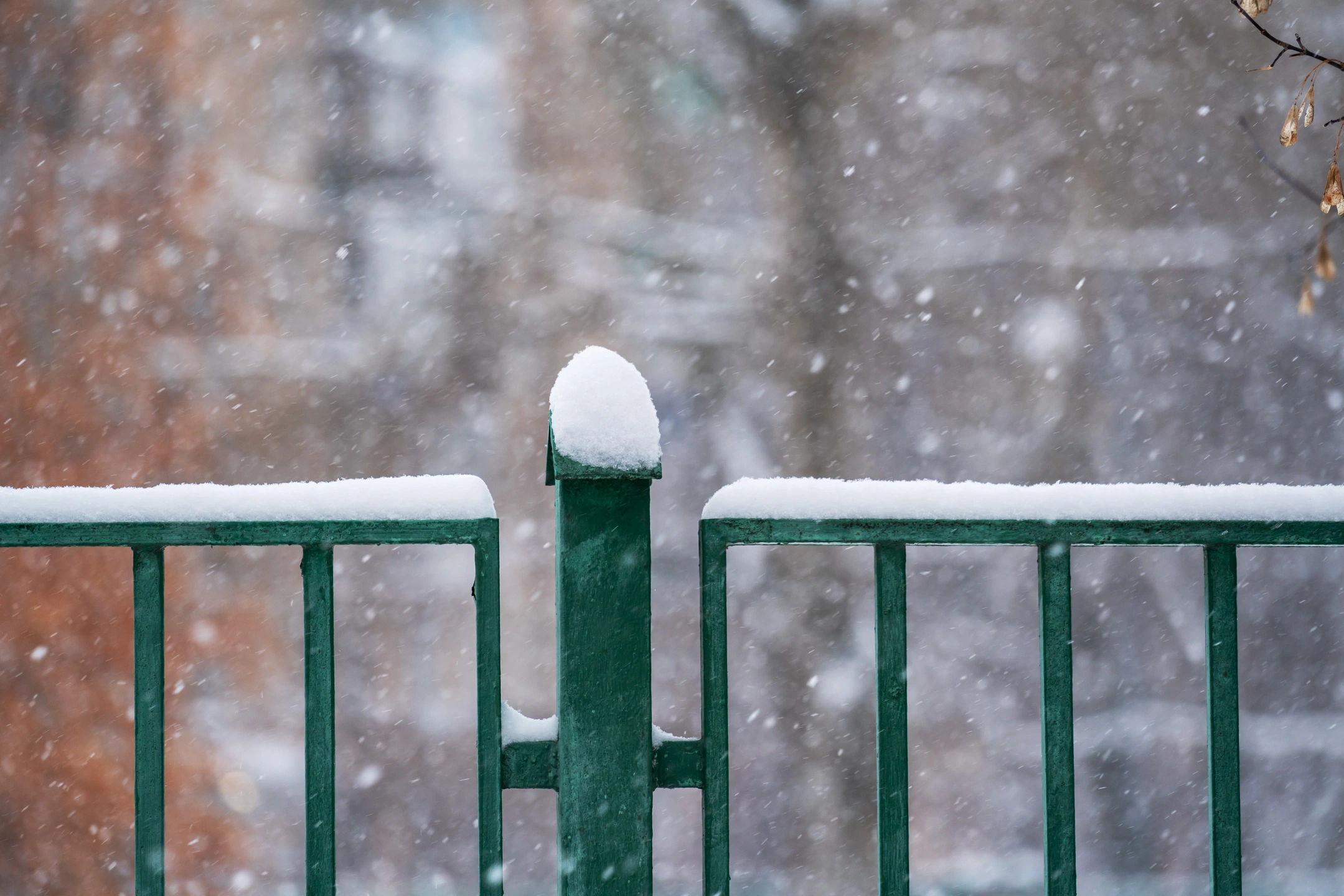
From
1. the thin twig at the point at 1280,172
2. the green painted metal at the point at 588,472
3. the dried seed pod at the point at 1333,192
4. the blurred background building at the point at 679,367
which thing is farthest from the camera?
the blurred background building at the point at 679,367

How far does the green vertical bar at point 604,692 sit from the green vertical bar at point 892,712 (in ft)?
1.09

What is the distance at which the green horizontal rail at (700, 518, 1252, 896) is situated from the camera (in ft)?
3.88

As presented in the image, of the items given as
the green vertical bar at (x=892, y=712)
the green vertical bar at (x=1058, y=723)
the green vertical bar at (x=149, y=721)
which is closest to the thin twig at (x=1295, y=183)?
the green vertical bar at (x=1058, y=723)

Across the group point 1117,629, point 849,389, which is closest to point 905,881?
point 849,389

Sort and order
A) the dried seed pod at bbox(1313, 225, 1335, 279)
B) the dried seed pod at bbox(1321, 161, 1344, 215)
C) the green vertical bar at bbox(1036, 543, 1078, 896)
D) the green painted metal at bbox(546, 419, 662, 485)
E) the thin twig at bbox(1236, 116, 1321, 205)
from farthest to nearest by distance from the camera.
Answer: the thin twig at bbox(1236, 116, 1321, 205) → the dried seed pod at bbox(1321, 161, 1344, 215) → the dried seed pod at bbox(1313, 225, 1335, 279) → the green vertical bar at bbox(1036, 543, 1078, 896) → the green painted metal at bbox(546, 419, 662, 485)

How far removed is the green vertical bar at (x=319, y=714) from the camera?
46.4 inches

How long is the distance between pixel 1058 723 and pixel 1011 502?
325 millimetres

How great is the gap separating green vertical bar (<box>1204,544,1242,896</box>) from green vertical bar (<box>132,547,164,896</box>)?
4.85 ft

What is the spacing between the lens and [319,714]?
1.19 meters

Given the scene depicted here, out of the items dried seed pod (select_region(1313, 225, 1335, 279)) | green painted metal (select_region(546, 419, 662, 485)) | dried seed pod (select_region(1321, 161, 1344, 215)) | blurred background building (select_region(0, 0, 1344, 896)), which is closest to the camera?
green painted metal (select_region(546, 419, 662, 485))

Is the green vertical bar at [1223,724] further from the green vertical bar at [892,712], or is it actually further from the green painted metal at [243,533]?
the green painted metal at [243,533]

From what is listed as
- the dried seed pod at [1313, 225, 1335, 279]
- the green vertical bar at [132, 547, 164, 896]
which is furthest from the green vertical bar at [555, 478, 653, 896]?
the dried seed pod at [1313, 225, 1335, 279]

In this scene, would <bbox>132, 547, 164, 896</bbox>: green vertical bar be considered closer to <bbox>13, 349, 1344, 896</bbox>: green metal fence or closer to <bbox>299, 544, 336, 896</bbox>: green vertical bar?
<bbox>13, 349, 1344, 896</bbox>: green metal fence

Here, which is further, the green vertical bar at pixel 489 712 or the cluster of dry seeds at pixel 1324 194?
the cluster of dry seeds at pixel 1324 194
